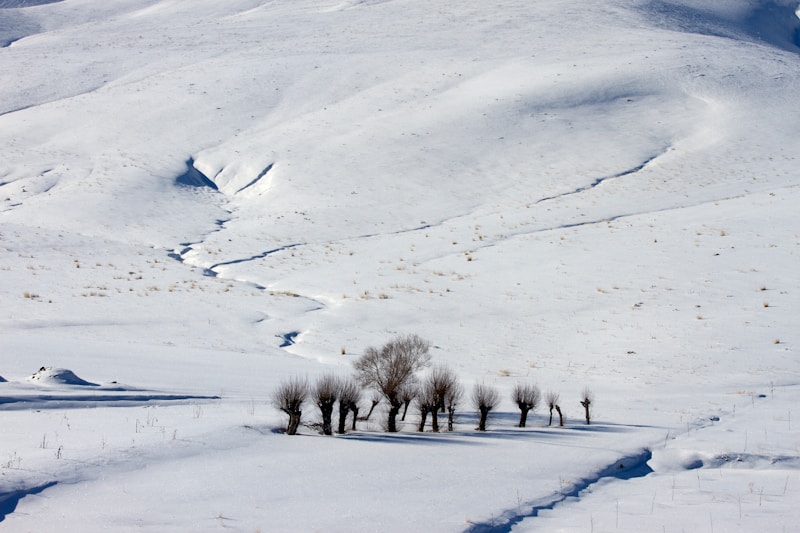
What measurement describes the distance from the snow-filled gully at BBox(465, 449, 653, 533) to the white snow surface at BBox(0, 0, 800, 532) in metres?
0.05

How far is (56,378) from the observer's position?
12453 millimetres

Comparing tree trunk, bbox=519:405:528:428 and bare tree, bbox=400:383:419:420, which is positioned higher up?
bare tree, bbox=400:383:419:420

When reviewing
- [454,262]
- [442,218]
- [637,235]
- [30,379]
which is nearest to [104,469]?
[30,379]

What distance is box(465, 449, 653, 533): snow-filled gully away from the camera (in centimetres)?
788

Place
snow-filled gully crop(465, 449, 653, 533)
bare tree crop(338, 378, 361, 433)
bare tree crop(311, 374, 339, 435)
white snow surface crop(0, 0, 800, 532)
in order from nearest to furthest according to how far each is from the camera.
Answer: snow-filled gully crop(465, 449, 653, 533), white snow surface crop(0, 0, 800, 532), bare tree crop(311, 374, 339, 435), bare tree crop(338, 378, 361, 433)

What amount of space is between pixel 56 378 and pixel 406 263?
710 inches

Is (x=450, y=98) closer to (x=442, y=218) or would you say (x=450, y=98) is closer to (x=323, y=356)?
(x=442, y=218)

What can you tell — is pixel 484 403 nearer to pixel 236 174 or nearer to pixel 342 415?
pixel 342 415

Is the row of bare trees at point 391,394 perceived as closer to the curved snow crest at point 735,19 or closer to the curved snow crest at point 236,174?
the curved snow crest at point 236,174

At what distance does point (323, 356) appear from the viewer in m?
18.7

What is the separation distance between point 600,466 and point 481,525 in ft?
10.1

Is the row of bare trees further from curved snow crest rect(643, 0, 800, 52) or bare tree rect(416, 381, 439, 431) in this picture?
curved snow crest rect(643, 0, 800, 52)

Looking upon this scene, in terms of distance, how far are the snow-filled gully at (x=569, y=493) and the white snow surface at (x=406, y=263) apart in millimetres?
48

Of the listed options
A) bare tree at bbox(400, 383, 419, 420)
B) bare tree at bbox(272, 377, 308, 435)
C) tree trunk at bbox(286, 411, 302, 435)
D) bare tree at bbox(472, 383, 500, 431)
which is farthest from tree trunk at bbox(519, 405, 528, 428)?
tree trunk at bbox(286, 411, 302, 435)
